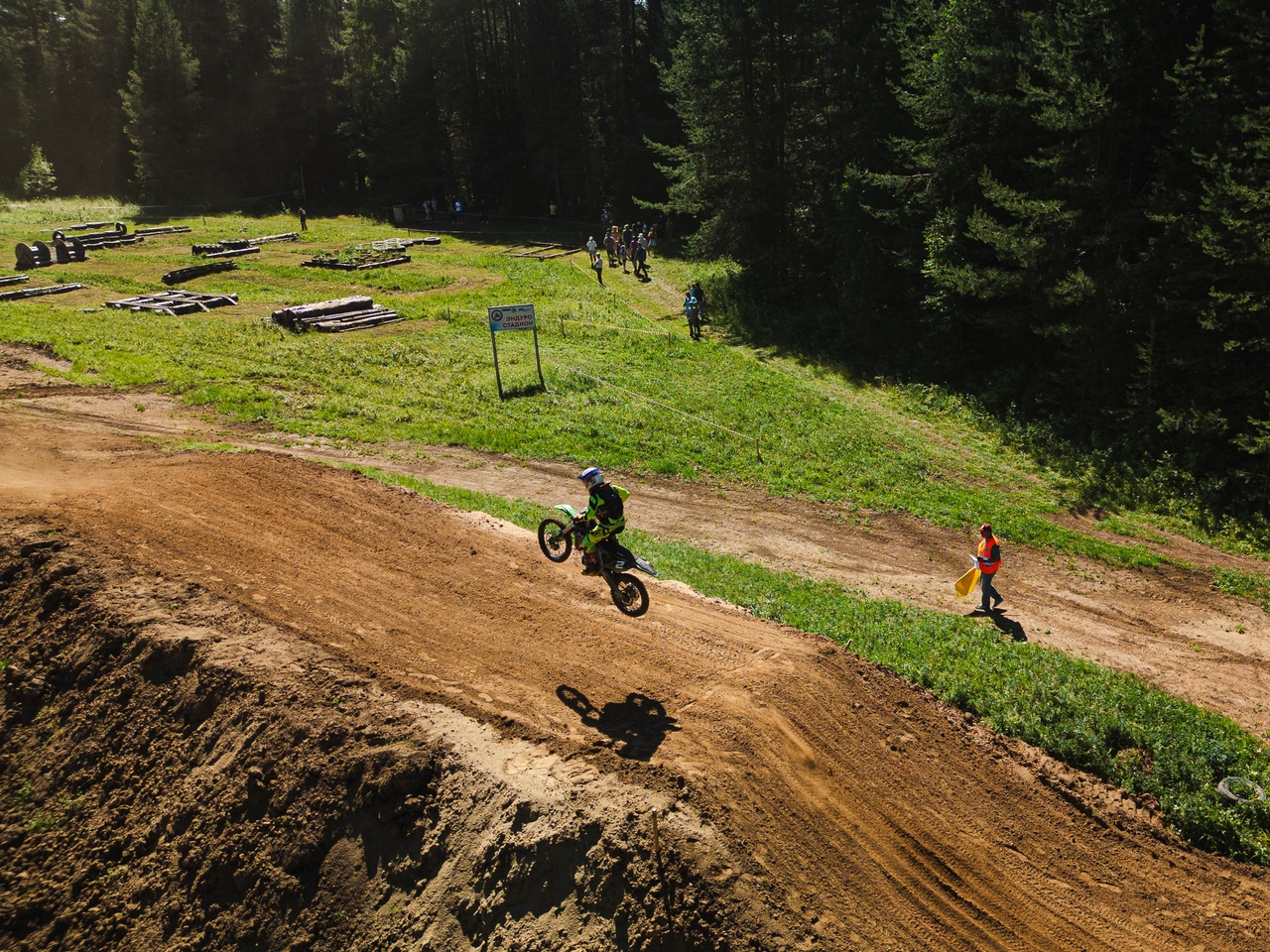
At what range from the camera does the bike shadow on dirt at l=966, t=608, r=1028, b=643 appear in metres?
16.6

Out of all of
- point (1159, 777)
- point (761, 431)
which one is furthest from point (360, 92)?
point (1159, 777)

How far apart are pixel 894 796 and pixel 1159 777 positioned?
441 cm

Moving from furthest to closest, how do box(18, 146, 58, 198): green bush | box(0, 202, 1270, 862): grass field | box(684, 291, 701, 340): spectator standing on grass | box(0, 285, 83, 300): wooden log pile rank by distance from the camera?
1. box(18, 146, 58, 198): green bush
2. box(684, 291, 701, 340): spectator standing on grass
3. box(0, 285, 83, 300): wooden log pile
4. box(0, 202, 1270, 862): grass field

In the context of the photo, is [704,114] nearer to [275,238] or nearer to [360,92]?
[275,238]

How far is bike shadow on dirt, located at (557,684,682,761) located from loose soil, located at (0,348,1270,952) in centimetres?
5

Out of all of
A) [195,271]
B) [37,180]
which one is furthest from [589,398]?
[37,180]

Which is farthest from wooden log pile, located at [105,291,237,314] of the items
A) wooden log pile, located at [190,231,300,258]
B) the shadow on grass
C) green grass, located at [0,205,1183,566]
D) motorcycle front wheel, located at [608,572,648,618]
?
motorcycle front wheel, located at [608,572,648,618]

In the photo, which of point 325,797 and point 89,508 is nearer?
point 325,797

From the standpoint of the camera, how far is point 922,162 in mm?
33625

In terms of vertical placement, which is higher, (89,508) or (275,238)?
(275,238)

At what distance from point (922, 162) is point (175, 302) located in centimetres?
3283

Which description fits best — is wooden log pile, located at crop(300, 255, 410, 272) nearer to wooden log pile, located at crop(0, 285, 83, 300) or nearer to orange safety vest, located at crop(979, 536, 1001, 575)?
wooden log pile, located at crop(0, 285, 83, 300)

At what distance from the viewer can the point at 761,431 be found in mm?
27297

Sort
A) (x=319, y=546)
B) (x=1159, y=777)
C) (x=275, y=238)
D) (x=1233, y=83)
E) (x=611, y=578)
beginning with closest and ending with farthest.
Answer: (x=1159, y=777) → (x=611, y=578) → (x=319, y=546) → (x=1233, y=83) → (x=275, y=238)
